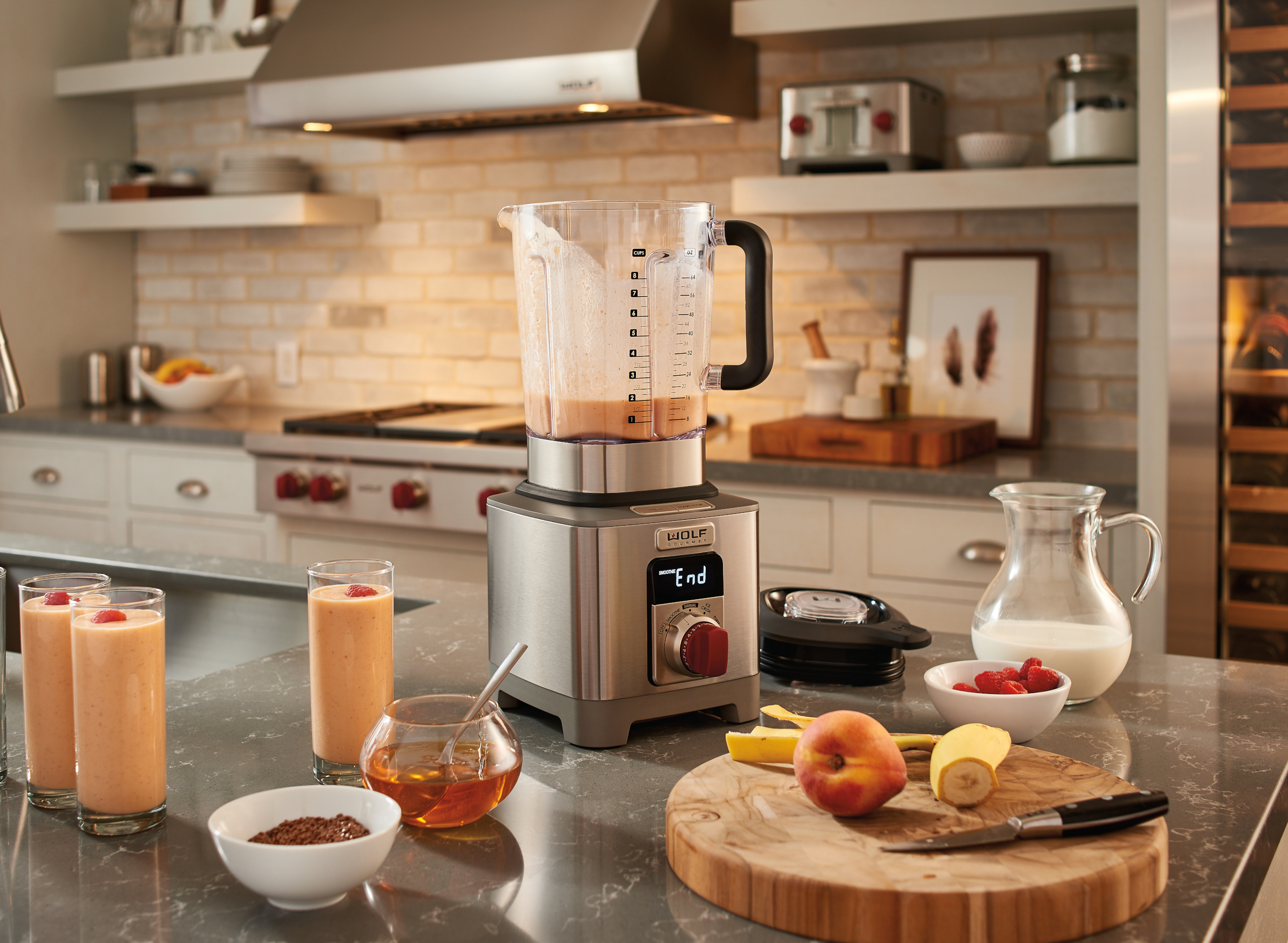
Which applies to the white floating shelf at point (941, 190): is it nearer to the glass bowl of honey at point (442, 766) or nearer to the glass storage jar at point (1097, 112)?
the glass storage jar at point (1097, 112)

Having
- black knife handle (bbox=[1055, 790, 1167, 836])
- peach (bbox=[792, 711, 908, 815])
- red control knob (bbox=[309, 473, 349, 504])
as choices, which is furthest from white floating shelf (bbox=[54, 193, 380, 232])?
black knife handle (bbox=[1055, 790, 1167, 836])

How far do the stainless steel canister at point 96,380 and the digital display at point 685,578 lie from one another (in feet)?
11.9

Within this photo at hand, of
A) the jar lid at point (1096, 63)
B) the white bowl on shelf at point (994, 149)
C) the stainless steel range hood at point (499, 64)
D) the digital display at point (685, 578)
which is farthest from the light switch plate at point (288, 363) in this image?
the digital display at point (685, 578)

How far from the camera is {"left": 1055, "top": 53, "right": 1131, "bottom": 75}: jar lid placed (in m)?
2.77

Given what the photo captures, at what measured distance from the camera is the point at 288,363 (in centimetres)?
430

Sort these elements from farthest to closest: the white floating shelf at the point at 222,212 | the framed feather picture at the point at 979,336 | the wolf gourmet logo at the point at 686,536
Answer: the white floating shelf at the point at 222,212
the framed feather picture at the point at 979,336
the wolf gourmet logo at the point at 686,536

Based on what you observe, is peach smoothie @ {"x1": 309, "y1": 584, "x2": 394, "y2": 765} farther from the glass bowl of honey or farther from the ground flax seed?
the ground flax seed

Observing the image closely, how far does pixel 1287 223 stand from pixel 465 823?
80.8 inches

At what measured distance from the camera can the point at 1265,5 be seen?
2344 mm

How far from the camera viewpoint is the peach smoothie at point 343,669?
1069 millimetres

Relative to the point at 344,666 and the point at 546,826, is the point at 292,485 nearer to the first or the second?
the point at 344,666

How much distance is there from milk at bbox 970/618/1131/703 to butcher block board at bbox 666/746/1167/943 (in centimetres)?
29

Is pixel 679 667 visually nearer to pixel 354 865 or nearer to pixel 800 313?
pixel 354 865

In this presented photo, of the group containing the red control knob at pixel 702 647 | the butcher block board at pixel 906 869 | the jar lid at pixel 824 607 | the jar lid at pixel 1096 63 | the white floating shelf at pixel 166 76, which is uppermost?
the white floating shelf at pixel 166 76
